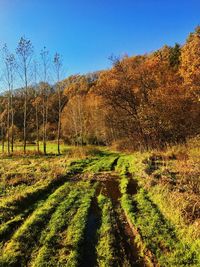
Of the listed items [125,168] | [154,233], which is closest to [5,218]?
[154,233]

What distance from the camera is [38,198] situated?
39.2 ft

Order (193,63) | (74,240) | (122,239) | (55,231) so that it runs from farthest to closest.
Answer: (193,63), (55,231), (122,239), (74,240)

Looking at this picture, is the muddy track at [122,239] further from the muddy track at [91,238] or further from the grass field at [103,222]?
the muddy track at [91,238]

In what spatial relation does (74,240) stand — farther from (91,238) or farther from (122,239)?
(122,239)

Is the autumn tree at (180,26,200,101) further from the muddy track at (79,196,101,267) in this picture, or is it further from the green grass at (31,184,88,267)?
the muddy track at (79,196,101,267)

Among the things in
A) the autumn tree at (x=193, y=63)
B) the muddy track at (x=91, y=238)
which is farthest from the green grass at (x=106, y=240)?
the autumn tree at (x=193, y=63)

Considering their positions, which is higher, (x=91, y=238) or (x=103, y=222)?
(x=103, y=222)

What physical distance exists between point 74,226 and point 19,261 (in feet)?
7.82

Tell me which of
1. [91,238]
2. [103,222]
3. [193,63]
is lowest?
[91,238]

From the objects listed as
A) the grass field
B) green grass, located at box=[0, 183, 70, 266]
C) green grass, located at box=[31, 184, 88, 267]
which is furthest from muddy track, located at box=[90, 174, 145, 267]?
green grass, located at box=[0, 183, 70, 266]

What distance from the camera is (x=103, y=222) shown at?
348 inches

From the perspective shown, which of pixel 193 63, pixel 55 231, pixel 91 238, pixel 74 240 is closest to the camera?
pixel 74 240

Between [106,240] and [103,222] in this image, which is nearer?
[106,240]

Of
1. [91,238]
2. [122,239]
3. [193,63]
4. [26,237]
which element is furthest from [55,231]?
[193,63]
